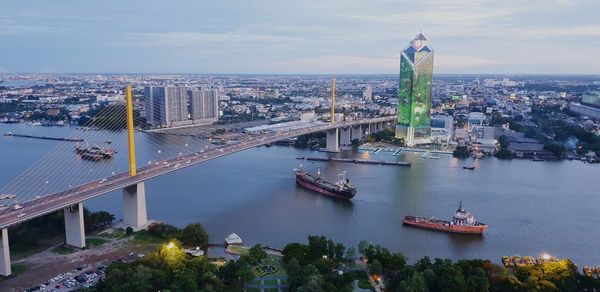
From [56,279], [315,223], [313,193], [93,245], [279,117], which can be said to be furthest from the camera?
[279,117]

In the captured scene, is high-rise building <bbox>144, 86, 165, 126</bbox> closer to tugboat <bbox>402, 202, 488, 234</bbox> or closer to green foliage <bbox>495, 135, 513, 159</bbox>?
green foliage <bbox>495, 135, 513, 159</bbox>

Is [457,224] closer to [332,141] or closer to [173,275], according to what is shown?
[173,275]

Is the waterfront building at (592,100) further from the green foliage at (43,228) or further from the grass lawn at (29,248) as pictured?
the grass lawn at (29,248)

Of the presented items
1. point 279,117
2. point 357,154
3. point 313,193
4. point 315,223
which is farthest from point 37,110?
point 315,223

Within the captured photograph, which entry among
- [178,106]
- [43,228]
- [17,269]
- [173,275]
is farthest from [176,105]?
[173,275]

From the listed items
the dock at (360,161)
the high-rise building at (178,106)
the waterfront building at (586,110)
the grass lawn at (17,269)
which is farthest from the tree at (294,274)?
the waterfront building at (586,110)

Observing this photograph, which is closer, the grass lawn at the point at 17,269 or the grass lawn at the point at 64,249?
the grass lawn at the point at 17,269

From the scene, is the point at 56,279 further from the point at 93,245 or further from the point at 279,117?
the point at 279,117
